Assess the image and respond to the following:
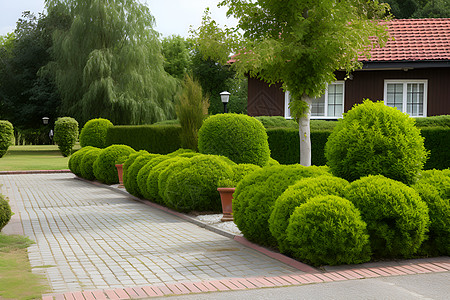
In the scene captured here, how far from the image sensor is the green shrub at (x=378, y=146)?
7348 mm

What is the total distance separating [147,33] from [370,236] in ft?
119

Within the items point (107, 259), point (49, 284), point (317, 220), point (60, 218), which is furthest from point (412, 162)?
point (60, 218)

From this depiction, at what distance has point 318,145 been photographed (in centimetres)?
1755

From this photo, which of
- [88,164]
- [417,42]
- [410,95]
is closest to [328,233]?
[88,164]

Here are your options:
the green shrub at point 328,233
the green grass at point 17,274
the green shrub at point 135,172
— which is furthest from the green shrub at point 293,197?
the green shrub at point 135,172

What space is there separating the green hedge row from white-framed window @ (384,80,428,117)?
5.82 meters

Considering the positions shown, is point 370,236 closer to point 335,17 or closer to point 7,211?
point 7,211

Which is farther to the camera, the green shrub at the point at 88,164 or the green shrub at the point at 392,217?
the green shrub at the point at 88,164

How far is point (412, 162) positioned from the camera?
7.40 meters

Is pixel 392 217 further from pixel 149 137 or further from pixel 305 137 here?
pixel 149 137

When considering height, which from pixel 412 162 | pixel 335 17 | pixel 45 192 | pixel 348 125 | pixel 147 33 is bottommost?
pixel 45 192

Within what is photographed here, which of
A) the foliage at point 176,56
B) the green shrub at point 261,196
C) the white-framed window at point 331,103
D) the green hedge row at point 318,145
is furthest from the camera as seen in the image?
the foliage at point 176,56

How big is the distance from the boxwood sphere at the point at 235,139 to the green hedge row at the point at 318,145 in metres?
5.18

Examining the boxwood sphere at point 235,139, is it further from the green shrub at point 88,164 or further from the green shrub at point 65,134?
the green shrub at point 65,134
